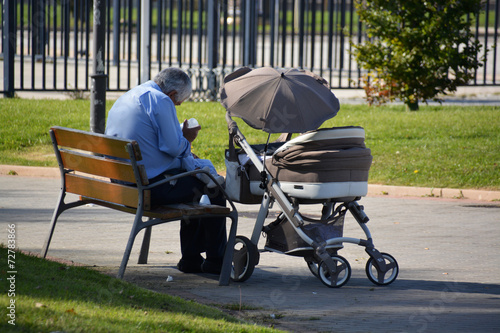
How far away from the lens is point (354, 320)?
178 inches

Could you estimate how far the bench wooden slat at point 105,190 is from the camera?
5184 millimetres

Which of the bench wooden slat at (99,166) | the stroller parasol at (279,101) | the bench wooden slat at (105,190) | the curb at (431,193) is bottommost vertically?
the curb at (431,193)

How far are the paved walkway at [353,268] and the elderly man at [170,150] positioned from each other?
0.23 metres

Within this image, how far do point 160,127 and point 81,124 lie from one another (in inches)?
304

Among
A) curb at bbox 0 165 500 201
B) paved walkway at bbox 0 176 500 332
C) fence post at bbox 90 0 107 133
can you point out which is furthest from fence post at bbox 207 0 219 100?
fence post at bbox 90 0 107 133

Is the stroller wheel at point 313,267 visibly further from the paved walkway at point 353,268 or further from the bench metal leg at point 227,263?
the bench metal leg at point 227,263

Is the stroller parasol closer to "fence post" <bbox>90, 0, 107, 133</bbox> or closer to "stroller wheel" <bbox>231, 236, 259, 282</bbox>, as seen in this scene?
"stroller wheel" <bbox>231, 236, 259, 282</bbox>

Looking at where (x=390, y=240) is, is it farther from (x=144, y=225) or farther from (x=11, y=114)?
(x=11, y=114)

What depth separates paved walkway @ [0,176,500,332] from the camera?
4.63 meters

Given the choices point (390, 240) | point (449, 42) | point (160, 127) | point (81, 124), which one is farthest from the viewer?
point (449, 42)

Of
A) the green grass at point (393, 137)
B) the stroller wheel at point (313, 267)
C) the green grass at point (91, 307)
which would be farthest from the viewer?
the green grass at point (393, 137)

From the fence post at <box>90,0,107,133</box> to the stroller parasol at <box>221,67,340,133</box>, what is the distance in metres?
2.94

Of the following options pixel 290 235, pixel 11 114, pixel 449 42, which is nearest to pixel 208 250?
pixel 290 235

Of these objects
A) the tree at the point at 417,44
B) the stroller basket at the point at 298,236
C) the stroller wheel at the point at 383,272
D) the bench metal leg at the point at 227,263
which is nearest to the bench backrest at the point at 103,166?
the bench metal leg at the point at 227,263
